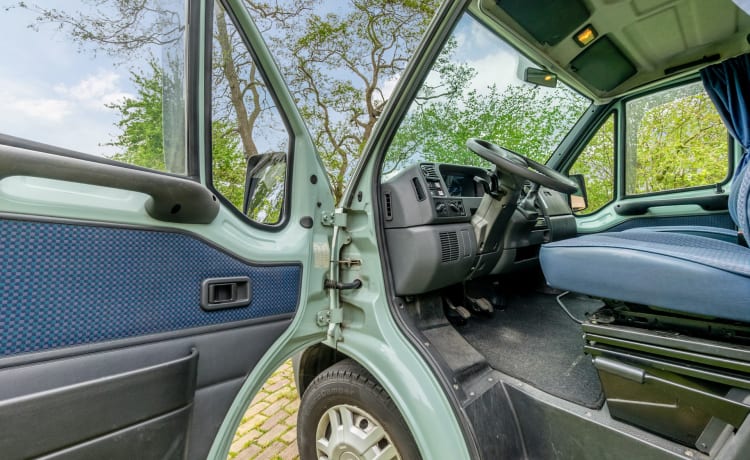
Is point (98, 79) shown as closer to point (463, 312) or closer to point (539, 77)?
point (463, 312)

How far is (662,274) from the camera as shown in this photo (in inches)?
36.1

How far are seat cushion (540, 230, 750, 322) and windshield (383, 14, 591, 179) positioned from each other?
32.1 inches

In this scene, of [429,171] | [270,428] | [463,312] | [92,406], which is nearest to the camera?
[92,406]

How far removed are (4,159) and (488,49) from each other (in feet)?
6.93

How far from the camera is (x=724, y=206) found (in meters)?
2.21

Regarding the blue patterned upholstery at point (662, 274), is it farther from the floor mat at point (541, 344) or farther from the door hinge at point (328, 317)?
the door hinge at point (328, 317)

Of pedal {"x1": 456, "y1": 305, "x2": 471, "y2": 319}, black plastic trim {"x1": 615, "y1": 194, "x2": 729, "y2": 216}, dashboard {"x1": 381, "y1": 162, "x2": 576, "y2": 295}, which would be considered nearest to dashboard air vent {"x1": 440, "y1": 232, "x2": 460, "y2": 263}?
dashboard {"x1": 381, "y1": 162, "x2": 576, "y2": 295}

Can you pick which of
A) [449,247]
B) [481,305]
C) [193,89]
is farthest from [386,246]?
[193,89]

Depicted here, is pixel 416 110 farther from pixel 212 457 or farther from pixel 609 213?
pixel 609 213

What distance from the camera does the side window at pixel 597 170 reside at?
2777 mm

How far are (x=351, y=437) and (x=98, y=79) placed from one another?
1397mm

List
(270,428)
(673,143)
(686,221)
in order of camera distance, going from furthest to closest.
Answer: (673,143) → (686,221) → (270,428)

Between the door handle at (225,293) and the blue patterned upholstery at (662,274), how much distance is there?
107 centimetres

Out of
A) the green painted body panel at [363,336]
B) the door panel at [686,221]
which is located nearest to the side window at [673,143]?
the door panel at [686,221]
